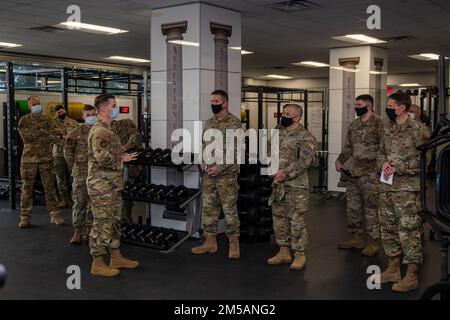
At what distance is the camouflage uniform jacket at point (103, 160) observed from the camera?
14.8 ft

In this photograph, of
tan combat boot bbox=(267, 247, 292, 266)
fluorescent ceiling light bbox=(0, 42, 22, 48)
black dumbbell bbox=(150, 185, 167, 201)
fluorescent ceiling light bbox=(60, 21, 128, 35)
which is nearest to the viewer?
tan combat boot bbox=(267, 247, 292, 266)

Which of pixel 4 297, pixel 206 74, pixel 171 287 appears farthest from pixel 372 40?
pixel 4 297

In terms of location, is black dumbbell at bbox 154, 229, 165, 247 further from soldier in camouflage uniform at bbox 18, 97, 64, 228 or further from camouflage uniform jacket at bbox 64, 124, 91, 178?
soldier in camouflage uniform at bbox 18, 97, 64, 228

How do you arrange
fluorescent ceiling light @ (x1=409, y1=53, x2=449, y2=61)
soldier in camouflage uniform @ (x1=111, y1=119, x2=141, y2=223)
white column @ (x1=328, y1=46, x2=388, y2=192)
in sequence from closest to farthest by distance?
soldier in camouflage uniform @ (x1=111, y1=119, x2=141, y2=223)
white column @ (x1=328, y1=46, x2=388, y2=192)
fluorescent ceiling light @ (x1=409, y1=53, x2=449, y2=61)

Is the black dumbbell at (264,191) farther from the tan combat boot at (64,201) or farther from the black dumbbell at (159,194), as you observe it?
the tan combat boot at (64,201)

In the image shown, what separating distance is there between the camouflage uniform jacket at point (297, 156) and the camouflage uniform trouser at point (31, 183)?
11.8 ft

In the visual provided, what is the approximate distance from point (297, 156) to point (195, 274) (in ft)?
4.82

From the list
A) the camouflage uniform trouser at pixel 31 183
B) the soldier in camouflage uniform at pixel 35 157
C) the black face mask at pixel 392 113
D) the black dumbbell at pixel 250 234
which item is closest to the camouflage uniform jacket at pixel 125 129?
the soldier in camouflage uniform at pixel 35 157

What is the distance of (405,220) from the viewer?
411 centimetres

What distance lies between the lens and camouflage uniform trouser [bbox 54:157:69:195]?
815 centimetres

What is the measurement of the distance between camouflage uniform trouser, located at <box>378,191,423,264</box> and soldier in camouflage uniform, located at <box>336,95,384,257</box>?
3.22 feet

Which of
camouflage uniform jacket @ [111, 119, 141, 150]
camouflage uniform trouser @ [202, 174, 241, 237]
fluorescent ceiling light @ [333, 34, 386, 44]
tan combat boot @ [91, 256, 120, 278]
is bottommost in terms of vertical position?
tan combat boot @ [91, 256, 120, 278]

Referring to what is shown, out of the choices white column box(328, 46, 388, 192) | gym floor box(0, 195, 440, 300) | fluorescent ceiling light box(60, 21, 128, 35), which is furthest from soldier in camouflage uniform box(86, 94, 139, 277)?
white column box(328, 46, 388, 192)
